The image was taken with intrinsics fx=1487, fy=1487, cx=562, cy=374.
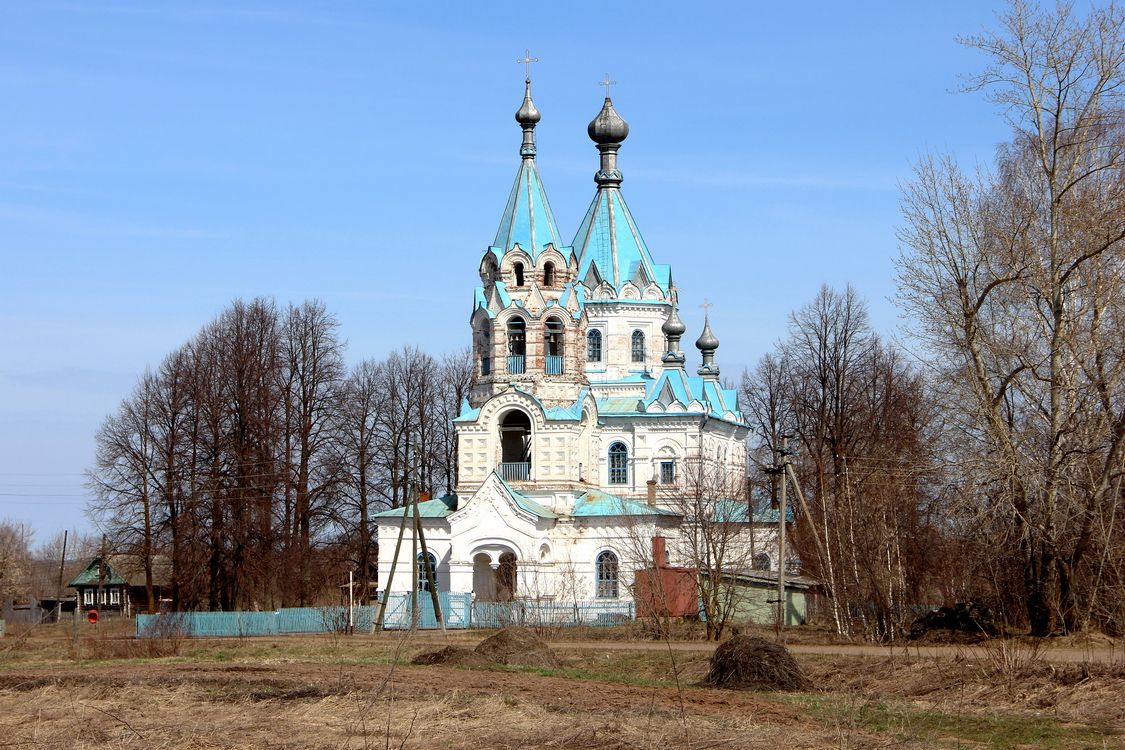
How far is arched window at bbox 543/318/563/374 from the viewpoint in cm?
4434

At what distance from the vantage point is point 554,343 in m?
44.8

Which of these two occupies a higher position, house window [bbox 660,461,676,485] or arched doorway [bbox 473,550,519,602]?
house window [bbox 660,461,676,485]

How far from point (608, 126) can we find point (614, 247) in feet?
13.7

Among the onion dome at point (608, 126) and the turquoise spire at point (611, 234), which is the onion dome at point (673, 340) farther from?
the onion dome at point (608, 126)

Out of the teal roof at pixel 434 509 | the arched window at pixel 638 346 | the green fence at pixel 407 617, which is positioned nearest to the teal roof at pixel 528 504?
the teal roof at pixel 434 509

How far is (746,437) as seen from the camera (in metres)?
52.1

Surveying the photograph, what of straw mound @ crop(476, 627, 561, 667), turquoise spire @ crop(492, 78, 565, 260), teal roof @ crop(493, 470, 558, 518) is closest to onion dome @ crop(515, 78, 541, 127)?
turquoise spire @ crop(492, 78, 565, 260)

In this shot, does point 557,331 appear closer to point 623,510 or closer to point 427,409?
point 623,510

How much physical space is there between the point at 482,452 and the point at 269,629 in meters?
9.04

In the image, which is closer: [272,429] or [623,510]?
[623,510]

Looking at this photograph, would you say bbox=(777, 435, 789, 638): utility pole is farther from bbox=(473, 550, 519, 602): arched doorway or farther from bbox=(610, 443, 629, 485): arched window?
bbox=(610, 443, 629, 485): arched window

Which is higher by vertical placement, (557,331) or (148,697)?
(557,331)

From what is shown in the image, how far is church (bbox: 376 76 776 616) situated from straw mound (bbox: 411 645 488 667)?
15.8 m

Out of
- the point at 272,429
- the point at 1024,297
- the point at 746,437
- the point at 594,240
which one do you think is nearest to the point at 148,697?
the point at 1024,297
